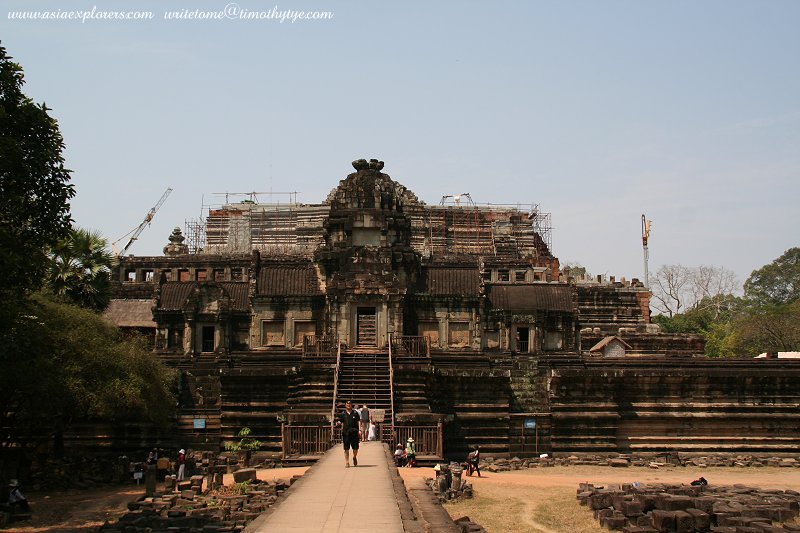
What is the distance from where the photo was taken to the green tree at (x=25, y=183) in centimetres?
2319

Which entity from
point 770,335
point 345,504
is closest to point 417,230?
point 770,335

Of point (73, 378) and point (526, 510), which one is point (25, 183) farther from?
point (526, 510)

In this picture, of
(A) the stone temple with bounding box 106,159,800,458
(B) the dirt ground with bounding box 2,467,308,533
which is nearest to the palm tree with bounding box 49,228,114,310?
(A) the stone temple with bounding box 106,159,800,458

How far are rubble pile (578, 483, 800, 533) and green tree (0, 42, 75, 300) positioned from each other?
16.0 m

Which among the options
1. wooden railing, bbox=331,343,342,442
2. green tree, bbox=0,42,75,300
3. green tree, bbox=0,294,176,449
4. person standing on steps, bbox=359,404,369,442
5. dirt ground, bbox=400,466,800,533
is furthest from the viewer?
Answer: wooden railing, bbox=331,343,342,442

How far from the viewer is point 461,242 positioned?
229 feet

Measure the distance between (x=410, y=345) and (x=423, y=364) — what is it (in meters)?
2.34

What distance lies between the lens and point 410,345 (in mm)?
41125

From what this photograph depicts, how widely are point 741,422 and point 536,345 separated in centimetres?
908

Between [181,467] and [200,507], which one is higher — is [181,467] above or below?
above

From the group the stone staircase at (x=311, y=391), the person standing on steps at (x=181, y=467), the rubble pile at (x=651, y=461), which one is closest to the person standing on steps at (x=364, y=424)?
the stone staircase at (x=311, y=391)

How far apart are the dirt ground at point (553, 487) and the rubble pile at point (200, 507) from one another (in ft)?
15.4

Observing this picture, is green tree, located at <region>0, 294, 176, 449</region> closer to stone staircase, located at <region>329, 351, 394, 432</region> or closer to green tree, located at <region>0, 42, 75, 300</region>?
green tree, located at <region>0, 42, 75, 300</region>

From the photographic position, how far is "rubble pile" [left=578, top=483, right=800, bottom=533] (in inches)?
959
